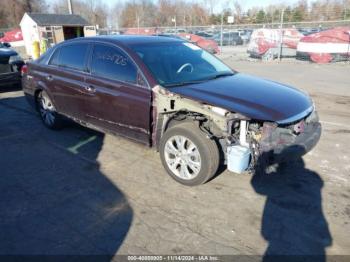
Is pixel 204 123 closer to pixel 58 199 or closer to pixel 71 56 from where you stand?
pixel 58 199

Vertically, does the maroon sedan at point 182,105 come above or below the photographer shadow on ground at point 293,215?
above

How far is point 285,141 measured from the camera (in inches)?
137

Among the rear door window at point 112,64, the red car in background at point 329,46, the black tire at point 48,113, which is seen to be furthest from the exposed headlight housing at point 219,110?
the red car in background at point 329,46

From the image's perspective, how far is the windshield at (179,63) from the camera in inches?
164

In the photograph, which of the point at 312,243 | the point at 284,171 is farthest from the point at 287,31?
the point at 312,243

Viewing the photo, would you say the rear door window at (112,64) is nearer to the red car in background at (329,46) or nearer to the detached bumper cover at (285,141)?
the detached bumper cover at (285,141)

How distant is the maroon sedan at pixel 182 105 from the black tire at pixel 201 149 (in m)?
0.01

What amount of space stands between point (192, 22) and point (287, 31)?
179 ft

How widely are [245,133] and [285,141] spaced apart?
1.46 feet

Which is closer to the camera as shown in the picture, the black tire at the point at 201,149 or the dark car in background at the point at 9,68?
the black tire at the point at 201,149

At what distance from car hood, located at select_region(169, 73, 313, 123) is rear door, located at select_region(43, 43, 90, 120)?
1793 millimetres

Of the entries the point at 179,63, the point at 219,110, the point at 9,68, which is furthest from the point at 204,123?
the point at 9,68

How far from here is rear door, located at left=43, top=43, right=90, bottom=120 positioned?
493cm

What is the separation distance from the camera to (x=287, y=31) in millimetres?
18281
